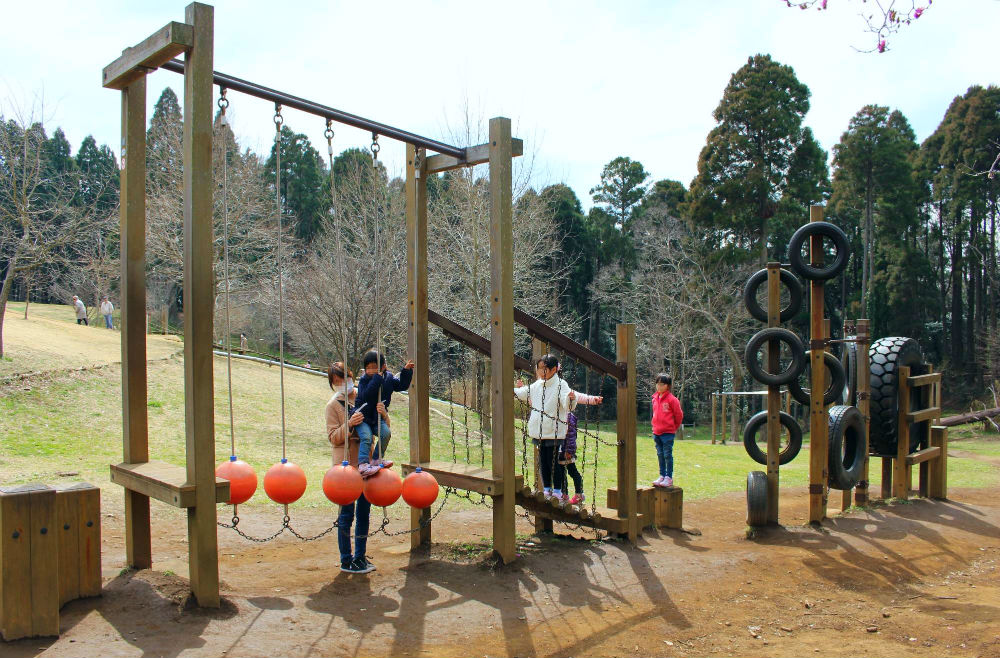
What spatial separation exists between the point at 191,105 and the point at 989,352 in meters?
37.4

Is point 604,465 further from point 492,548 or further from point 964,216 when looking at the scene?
point 964,216

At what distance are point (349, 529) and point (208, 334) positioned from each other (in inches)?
82.1

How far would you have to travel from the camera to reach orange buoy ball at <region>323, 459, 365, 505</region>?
509 cm

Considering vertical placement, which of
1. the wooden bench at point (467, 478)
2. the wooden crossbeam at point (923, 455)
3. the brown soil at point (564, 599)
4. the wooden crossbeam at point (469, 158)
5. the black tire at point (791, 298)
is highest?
the wooden crossbeam at point (469, 158)

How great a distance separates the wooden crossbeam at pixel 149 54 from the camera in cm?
461

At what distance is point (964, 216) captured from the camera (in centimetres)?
3844

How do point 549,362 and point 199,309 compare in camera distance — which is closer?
point 199,309

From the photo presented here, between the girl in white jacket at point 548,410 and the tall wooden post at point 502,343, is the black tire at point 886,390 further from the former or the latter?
the tall wooden post at point 502,343

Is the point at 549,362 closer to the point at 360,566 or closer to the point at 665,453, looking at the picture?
the point at 360,566

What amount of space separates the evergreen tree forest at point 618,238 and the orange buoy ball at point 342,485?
23.6 ft

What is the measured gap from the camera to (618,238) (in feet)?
145

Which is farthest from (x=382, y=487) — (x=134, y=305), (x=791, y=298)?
(x=791, y=298)

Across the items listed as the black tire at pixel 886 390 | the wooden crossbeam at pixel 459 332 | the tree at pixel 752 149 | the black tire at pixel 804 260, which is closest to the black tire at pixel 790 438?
the black tire at pixel 804 260

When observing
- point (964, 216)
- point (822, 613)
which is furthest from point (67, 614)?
point (964, 216)
